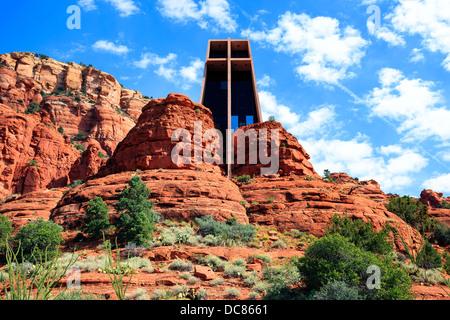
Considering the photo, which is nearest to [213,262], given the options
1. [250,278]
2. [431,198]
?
[250,278]

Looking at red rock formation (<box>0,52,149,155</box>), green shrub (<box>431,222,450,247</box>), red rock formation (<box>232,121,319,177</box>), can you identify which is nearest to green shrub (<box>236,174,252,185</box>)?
red rock formation (<box>232,121,319,177</box>)

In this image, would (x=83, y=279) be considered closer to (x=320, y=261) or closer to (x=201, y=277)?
(x=201, y=277)

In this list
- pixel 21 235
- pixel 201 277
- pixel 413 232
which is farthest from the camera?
pixel 413 232

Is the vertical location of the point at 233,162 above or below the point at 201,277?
above

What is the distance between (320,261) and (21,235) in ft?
49.0

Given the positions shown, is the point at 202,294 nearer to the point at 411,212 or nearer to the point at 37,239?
the point at 37,239

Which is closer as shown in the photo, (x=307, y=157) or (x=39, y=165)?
(x=307, y=157)

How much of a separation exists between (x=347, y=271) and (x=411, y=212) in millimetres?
24560

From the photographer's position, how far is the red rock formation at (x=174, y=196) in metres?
19.8

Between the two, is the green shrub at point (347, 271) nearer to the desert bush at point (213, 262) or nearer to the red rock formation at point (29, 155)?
the desert bush at point (213, 262)

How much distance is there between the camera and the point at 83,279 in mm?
10164

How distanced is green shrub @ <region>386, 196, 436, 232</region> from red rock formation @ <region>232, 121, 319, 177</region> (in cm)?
Answer: 889

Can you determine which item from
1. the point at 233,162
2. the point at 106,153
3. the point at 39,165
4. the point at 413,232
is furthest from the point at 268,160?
the point at 106,153

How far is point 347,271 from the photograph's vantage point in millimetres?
8945
